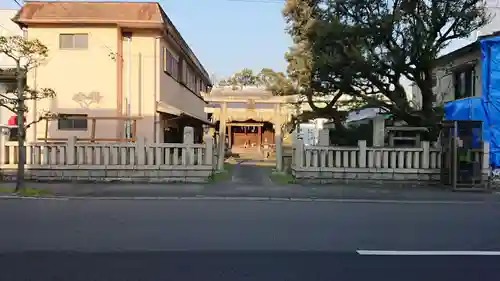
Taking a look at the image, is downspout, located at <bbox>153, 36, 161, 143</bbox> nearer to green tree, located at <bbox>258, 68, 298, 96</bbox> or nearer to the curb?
green tree, located at <bbox>258, 68, 298, 96</bbox>

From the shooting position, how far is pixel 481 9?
16688 mm

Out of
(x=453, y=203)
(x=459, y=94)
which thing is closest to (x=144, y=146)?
(x=453, y=203)

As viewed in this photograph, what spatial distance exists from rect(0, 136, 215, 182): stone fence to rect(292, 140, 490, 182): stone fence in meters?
3.33

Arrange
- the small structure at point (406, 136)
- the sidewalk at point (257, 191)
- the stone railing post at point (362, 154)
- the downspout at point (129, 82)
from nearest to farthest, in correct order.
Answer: the sidewalk at point (257, 191) → the stone railing post at point (362, 154) → the small structure at point (406, 136) → the downspout at point (129, 82)

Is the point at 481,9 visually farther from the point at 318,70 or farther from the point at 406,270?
the point at 406,270

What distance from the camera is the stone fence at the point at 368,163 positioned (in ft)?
53.9

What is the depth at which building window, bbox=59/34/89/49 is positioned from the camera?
63.6 ft

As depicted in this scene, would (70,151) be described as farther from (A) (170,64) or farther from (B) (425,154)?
(B) (425,154)

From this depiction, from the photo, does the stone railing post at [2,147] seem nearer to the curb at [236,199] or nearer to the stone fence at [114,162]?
the stone fence at [114,162]

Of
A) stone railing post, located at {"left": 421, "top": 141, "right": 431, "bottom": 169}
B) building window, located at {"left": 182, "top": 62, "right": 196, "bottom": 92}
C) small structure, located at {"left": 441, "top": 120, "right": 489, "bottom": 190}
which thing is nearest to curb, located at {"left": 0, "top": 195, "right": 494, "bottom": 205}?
small structure, located at {"left": 441, "top": 120, "right": 489, "bottom": 190}

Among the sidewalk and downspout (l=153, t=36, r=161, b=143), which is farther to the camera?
downspout (l=153, t=36, r=161, b=143)

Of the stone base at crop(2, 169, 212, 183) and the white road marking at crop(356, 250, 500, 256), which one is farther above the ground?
the stone base at crop(2, 169, 212, 183)

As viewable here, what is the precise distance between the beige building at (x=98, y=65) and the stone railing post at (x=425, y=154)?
32.7ft

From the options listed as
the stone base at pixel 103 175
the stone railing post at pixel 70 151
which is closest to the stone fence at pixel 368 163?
the stone base at pixel 103 175
